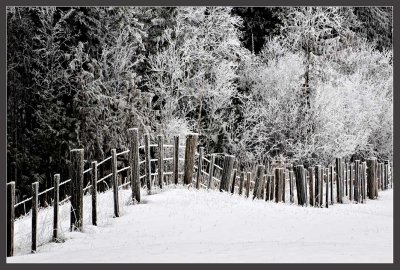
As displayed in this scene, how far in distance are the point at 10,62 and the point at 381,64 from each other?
59.3 feet

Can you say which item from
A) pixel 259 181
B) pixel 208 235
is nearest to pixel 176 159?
pixel 259 181

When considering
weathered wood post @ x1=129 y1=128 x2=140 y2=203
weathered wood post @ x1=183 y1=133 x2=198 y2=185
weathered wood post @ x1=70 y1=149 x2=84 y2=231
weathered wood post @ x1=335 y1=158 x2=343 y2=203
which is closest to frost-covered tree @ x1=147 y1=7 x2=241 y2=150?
weathered wood post @ x1=335 y1=158 x2=343 y2=203

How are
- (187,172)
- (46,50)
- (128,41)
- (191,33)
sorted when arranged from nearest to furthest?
(187,172) → (46,50) → (128,41) → (191,33)

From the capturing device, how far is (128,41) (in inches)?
1105

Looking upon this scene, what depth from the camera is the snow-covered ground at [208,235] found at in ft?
25.5

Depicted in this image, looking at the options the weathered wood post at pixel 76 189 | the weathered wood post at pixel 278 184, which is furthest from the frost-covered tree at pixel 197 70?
the weathered wood post at pixel 76 189

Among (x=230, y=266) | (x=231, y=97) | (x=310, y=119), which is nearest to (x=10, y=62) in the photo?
(x=231, y=97)

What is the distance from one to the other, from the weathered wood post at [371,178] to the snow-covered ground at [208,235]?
439 cm

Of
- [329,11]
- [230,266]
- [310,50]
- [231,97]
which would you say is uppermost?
[329,11]

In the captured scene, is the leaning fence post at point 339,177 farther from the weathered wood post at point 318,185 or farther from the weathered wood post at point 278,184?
the weathered wood post at point 278,184

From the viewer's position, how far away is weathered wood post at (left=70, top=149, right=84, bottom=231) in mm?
10438

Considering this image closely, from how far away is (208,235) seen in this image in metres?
9.77

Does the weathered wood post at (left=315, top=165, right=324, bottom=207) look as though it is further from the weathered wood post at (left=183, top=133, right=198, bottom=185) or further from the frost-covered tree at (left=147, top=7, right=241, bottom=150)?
the frost-covered tree at (left=147, top=7, right=241, bottom=150)

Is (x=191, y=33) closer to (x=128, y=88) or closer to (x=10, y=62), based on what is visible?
(x=128, y=88)
